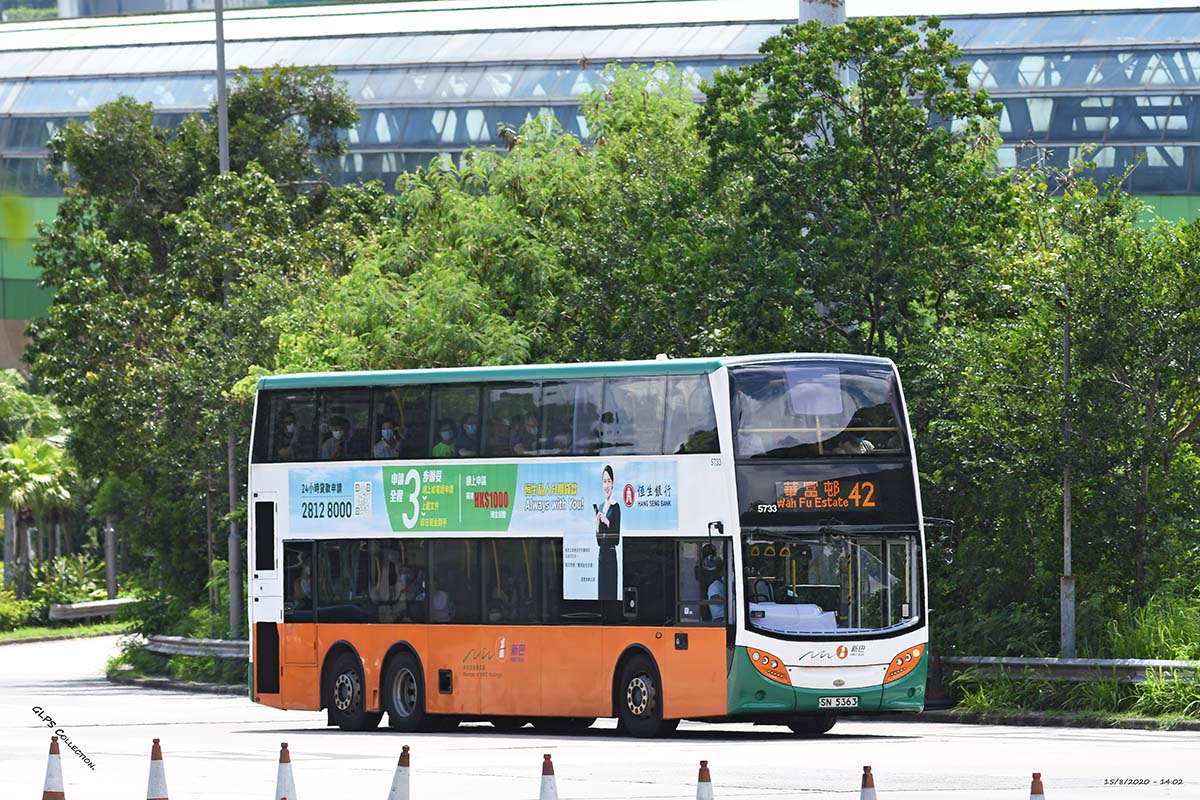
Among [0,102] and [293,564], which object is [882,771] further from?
[0,102]

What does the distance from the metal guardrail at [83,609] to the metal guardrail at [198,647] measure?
60.4ft

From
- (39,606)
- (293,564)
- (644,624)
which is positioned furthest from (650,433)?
(39,606)

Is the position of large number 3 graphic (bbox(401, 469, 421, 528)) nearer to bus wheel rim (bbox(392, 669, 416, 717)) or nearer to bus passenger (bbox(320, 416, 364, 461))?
bus passenger (bbox(320, 416, 364, 461))

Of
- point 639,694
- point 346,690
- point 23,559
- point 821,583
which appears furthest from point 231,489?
point 23,559

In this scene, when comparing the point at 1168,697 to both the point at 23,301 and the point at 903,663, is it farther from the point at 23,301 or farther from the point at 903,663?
the point at 23,301

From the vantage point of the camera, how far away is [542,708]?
73.0 feet

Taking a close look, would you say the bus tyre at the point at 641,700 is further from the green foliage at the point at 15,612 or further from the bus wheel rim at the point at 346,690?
the green foliage at the point at 15,612

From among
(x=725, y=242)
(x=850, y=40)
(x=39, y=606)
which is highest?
(x=850, y=40)

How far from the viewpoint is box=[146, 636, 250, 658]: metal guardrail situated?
127 feet

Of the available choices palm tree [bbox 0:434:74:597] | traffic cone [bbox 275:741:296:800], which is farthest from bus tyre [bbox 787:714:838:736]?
palm tree [bbox 0:434:74:597]

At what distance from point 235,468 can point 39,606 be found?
1033 inches

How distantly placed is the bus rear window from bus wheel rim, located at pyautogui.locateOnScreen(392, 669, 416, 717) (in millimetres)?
5677

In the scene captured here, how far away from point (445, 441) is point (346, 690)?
3.48m

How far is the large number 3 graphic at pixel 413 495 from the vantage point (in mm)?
23406
